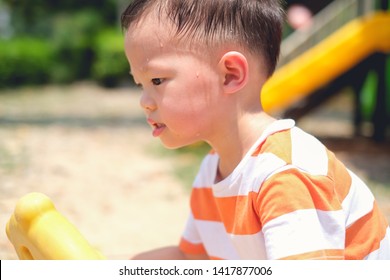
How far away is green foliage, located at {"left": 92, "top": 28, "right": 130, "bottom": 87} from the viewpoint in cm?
1216

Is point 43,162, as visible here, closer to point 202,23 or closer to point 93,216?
point 93,216

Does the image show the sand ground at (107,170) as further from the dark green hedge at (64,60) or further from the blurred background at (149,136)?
the dark green hedge at (64,60)

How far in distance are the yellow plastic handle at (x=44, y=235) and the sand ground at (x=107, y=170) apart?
396mm

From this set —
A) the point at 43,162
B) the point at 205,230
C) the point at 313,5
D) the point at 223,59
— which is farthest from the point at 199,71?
the point at 313,5

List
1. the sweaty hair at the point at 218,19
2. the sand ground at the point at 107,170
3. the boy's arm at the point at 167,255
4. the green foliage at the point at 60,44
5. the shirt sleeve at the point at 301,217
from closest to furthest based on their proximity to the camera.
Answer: the shirt sleeve at the point at 301,217 → the sweaty hair at the point at 218,19 → the boy's arm at the point at 167,255 → the sand ground at the point at 107,170 → the green foliage at the point at 60,44

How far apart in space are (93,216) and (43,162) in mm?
1482

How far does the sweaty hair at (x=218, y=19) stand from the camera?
4.22 feet

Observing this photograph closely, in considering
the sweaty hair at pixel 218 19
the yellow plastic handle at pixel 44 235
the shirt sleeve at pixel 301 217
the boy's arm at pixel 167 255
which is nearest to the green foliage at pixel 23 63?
the boy's arm at pixel 167 255

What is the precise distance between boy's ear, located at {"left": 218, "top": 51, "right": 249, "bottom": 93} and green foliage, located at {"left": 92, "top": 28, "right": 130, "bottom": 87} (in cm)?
1088

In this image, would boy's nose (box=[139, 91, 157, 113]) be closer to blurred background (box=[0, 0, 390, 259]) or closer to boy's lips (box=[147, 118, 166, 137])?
boy's lips (box=[147, 118, 166, 137])

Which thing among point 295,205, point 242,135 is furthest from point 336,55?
point 295,205

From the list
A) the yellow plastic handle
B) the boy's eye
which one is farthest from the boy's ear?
the yellow plastic handle

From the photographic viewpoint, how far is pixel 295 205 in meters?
1.15

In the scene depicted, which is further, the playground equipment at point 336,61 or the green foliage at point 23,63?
the green foliage at point 23,63
